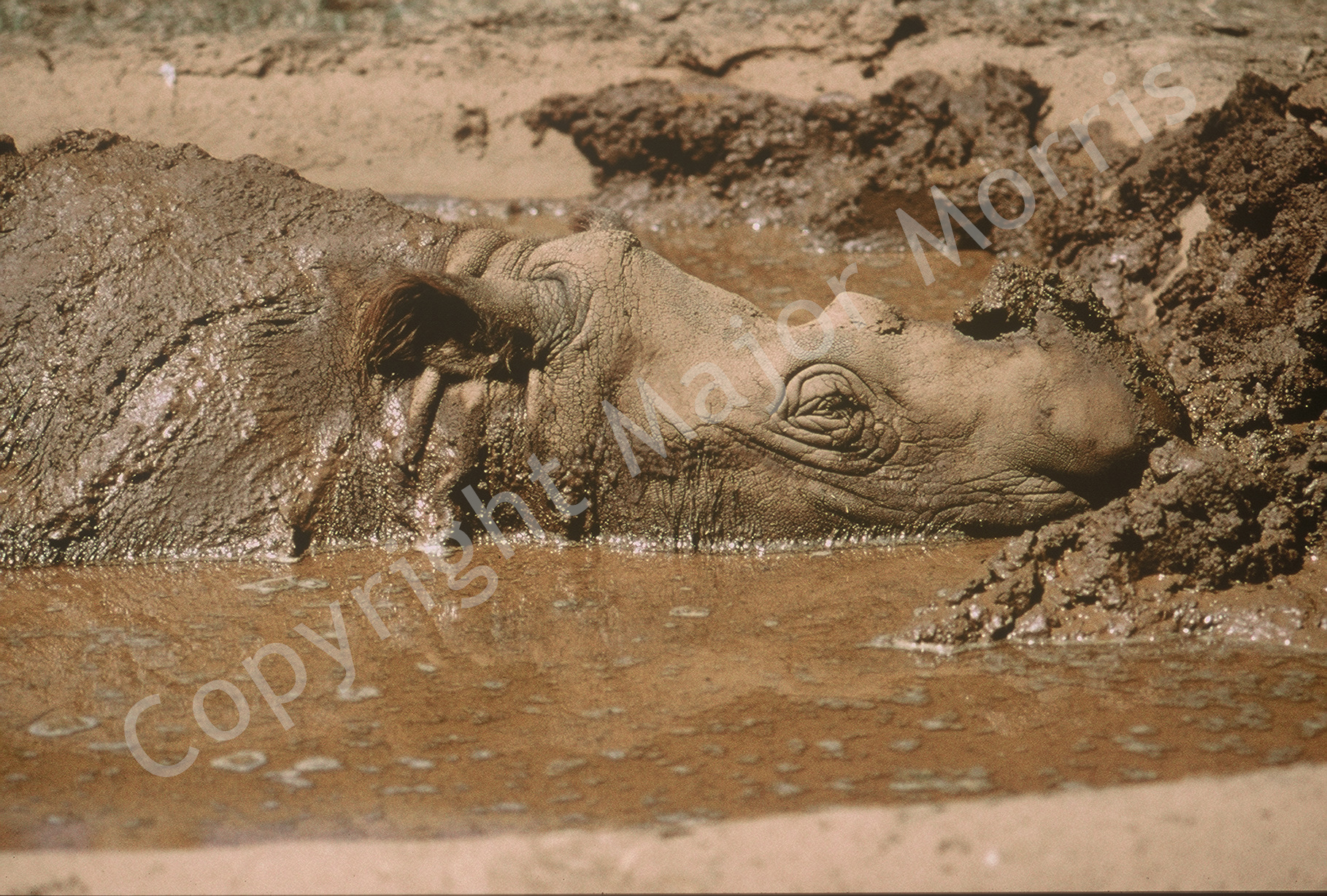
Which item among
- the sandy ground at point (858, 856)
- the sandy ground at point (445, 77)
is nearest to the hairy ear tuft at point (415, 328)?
the sandy ground at point (858, 856)

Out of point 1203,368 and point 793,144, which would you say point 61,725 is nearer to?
point 1203,368

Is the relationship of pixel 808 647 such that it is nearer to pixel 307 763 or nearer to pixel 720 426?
pixel 720 426

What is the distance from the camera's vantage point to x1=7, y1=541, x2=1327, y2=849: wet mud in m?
3.29

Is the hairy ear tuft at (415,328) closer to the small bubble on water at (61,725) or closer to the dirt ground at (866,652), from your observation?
the dirt ground at (866,652)

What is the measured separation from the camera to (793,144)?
8.01 metres

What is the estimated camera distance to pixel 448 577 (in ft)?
15.2

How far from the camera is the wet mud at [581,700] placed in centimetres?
329

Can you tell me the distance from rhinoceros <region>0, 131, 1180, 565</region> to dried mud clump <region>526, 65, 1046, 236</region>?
308cm

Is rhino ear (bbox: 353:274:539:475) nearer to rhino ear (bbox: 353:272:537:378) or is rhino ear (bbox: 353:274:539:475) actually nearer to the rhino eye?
rhino ear (bbox: 353:272:537:378)

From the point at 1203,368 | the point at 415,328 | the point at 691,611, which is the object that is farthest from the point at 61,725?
the point at 1203,368

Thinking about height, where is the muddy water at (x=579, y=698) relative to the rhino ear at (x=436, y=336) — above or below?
below

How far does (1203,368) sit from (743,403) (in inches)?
91.3

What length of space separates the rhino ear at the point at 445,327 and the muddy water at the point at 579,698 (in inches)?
27.1


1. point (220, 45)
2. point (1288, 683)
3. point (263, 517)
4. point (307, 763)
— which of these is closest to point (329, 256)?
point (263, 517)
